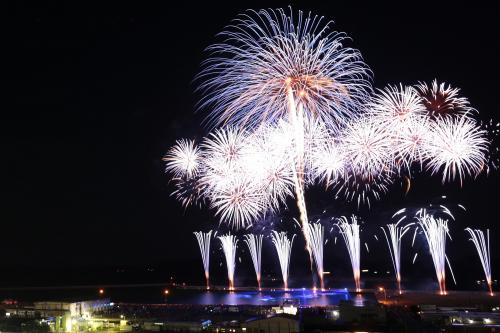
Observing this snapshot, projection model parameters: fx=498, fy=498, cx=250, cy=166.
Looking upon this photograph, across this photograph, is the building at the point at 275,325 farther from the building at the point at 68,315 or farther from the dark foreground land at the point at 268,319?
the building at the point at 68,315

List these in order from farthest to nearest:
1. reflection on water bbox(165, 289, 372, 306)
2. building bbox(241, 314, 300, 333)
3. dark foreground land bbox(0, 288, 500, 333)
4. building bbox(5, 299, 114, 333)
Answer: reflection on water bbox(165, 289, 372, 306)
building bbox(5, 299, 114, 333)
building bbox(241, 314, 300, 333)
dark foreground land bbox(0, 288, 500, 333)

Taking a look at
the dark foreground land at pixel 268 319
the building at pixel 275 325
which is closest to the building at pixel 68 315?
the dark foreground land at pixel 268 319

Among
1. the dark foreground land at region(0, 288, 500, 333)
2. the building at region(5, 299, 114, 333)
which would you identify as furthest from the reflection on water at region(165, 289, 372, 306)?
the building at region(5, 299, 114, 333)

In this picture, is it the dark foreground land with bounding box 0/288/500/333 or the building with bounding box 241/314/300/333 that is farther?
the building with bounding box 241/314/300/333

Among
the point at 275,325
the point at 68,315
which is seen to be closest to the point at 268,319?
the point at 275,325

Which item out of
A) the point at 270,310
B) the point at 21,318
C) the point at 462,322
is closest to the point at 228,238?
the point at 270,310

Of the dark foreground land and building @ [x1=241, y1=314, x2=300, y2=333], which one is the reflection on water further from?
building @ [x1=241, y1=314, x2=300, y2=333]

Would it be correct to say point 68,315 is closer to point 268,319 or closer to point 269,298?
A: point 268,319

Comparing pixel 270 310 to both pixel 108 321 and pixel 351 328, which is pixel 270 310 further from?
pixel 351 328

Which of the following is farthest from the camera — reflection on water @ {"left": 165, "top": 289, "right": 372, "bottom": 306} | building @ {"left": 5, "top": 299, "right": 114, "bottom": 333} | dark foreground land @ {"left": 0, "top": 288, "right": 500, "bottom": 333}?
reflection on water @ {"left": 165, "top": 289, "right": 372, "bottom": 306}
